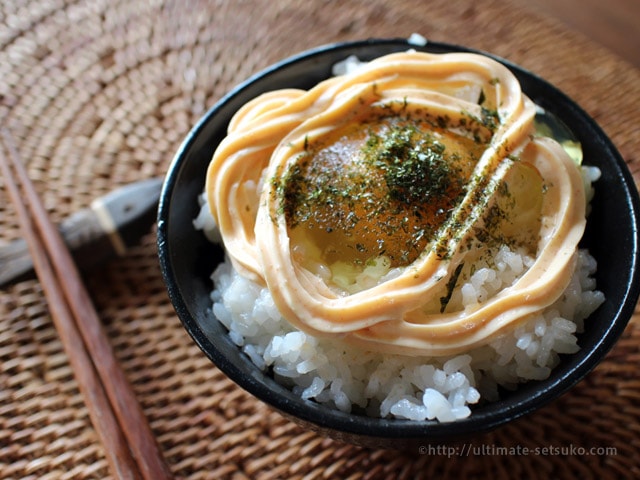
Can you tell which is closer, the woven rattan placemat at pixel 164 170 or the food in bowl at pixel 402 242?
the food in bowl at pixel 402 242

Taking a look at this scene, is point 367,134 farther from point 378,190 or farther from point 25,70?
point 25,70

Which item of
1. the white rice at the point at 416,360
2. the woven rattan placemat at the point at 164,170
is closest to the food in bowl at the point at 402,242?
the white rice at the point at 416,360

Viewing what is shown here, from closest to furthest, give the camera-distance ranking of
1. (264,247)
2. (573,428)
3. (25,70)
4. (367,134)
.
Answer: (264,247) → (367,134) → (573,428) → (25,70)

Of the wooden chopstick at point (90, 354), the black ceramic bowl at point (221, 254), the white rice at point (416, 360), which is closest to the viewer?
the black ceramic bowl at point (221, 254)

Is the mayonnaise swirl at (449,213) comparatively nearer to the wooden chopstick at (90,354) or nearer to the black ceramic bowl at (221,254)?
the black ceramic bowl at (221,254)

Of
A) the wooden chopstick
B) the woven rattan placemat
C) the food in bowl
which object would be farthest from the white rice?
the wooden chopstick

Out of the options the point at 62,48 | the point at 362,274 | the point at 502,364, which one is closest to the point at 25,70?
the point at 62,48
